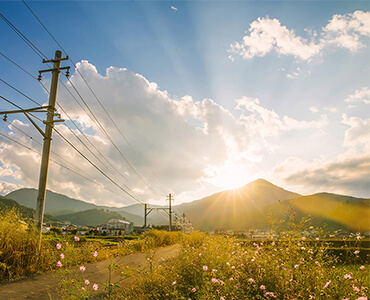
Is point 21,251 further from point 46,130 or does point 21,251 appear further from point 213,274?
point 213,274

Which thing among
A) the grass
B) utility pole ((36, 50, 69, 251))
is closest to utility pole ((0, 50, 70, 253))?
utility pole ((36, 50, 69, 251))

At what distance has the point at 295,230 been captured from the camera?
5.13 m

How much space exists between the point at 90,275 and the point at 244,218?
207 meters

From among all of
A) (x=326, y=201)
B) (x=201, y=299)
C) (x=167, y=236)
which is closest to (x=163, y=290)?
(x=201, y=299)

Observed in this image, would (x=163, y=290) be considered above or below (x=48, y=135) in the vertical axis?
below

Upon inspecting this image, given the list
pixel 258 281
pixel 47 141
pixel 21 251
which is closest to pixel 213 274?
pixel 258 281

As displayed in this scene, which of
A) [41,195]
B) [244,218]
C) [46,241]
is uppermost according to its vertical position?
[41,195]

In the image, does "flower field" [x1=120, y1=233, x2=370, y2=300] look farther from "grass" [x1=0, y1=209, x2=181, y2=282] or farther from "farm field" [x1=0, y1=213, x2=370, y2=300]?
"grass" [x1=0, y1=209, x2=181, y2=282]

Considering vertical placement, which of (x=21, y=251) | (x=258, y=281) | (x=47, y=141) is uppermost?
(x=47, y=141)

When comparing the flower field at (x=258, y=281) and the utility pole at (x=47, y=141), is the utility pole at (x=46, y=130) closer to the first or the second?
the utility pole at (x=47, y=141)

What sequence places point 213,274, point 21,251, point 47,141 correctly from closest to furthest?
point 213,274
point 21,251
point 47,141

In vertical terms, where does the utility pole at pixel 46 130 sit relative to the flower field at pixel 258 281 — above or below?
above

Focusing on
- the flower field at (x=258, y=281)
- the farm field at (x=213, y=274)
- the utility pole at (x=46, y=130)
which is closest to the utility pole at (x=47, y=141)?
the utility pole at (x=46, y=130)

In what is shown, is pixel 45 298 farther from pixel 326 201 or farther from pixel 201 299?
pixel 326 201
